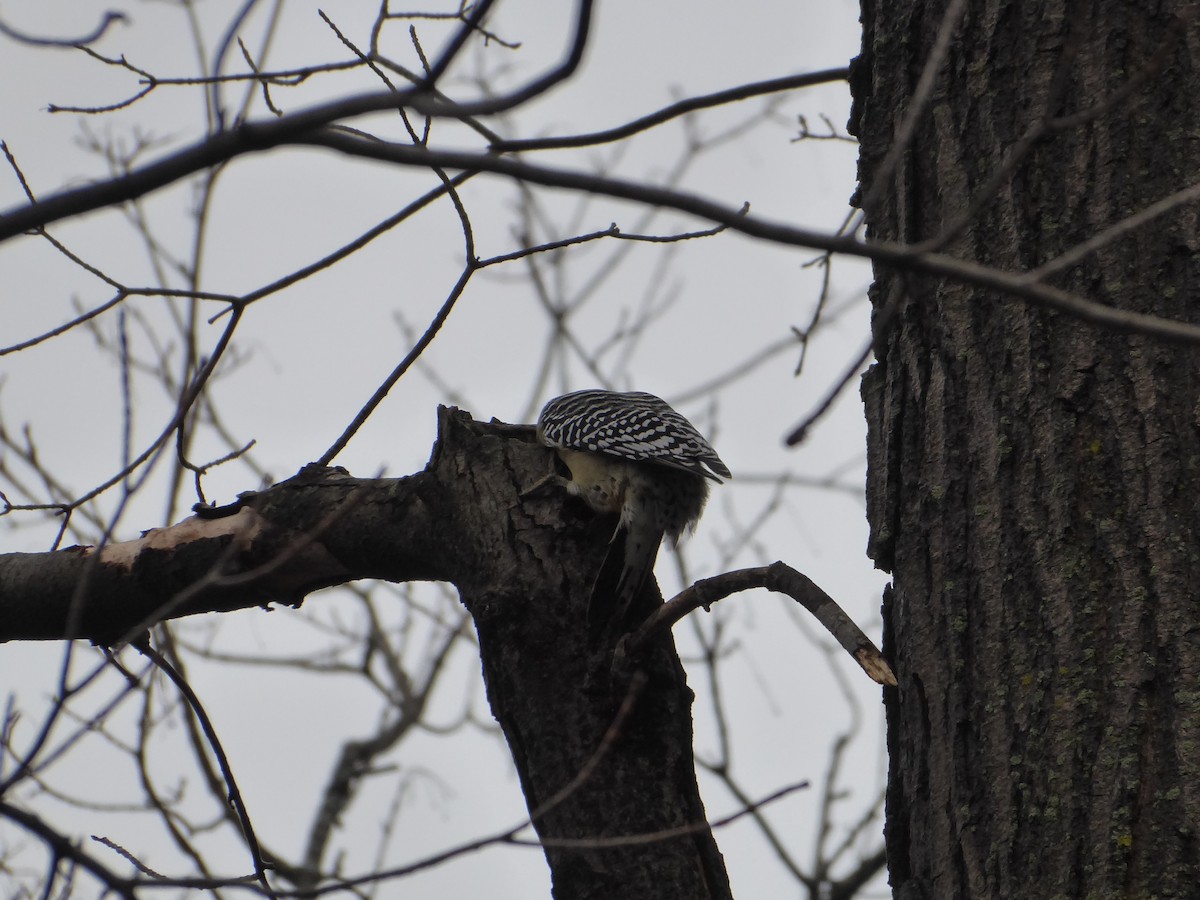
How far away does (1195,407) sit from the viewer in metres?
2.06

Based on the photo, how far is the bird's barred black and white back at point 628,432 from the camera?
3848 mm

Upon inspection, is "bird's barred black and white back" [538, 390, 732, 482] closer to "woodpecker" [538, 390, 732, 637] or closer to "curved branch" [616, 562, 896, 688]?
"woodpecker" [538, 390, 732, 637]

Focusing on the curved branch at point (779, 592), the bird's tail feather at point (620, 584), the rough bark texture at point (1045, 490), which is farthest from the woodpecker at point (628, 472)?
the rough bark texture at point (1045, 490)

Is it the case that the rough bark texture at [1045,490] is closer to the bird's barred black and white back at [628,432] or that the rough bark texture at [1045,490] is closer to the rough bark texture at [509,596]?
the rough bark texture at [509,596]

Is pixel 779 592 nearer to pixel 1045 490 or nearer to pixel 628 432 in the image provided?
pixel 1045 490

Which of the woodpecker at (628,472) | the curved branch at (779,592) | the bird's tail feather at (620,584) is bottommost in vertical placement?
the curved branch at (779,592)

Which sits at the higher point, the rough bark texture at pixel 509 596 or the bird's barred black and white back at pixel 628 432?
the bird's barred black and white back at pixel 628 432

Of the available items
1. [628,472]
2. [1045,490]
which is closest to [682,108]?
[1045,490]

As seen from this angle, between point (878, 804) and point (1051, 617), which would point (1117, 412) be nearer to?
point (1051, 617)

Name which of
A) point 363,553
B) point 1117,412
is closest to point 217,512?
point 363,553

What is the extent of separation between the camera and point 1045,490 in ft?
6.97

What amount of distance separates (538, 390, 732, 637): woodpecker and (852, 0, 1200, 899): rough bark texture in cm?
70

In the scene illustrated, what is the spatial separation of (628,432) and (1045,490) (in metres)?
2.08

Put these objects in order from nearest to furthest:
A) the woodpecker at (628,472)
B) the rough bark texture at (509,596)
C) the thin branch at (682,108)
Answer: the thin branch at (682,108) < the rough bark texture at (509,596) < the woodpecker at (628,472)
